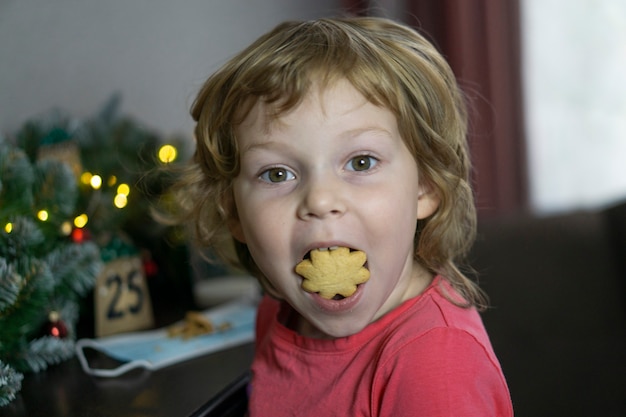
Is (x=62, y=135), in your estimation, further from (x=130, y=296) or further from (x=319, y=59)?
(x=319, y=59)

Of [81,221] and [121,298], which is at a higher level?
[81,221]

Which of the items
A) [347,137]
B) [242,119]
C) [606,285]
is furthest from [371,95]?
[606,285]

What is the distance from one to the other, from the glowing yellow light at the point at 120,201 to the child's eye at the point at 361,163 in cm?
82

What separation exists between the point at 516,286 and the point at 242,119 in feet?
2.57

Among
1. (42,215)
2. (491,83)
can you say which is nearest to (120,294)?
(42,215)

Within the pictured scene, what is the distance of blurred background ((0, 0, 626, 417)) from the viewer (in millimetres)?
1462

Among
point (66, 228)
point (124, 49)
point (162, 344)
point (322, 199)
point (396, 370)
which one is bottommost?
point (162, 344)

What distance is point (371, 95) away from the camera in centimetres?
97

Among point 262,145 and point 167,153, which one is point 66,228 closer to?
point 167,153

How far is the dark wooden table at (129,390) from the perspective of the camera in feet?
3.95

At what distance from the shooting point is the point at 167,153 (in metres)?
1.75

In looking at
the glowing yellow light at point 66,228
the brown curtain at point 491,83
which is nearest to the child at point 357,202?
the glowing yellow light at point 66,228

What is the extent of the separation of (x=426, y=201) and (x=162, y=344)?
26.6 inches

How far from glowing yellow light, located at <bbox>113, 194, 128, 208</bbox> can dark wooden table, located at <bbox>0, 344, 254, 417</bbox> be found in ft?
1.19
